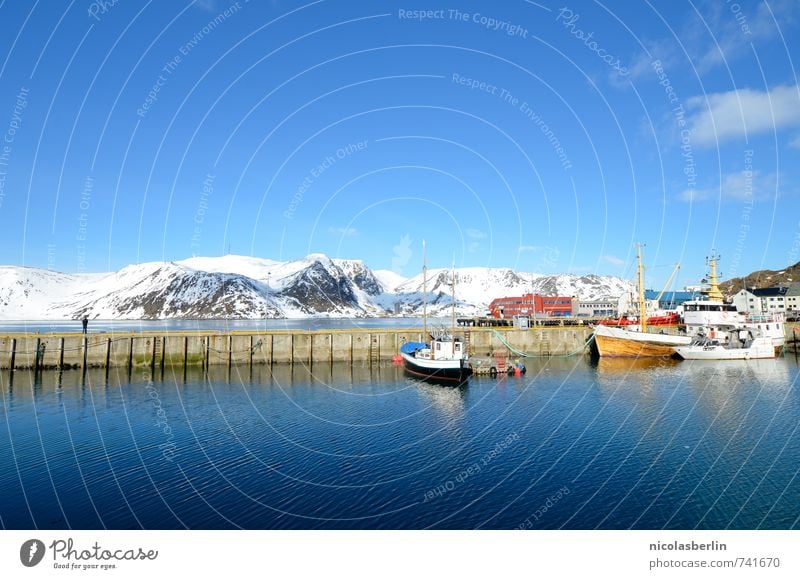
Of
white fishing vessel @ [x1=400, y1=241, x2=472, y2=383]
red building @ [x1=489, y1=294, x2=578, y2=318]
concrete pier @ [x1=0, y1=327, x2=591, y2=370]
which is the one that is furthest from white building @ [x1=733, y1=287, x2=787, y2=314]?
white fishing vessel @ [x1=400, y1=241, x2=472, y2=383]

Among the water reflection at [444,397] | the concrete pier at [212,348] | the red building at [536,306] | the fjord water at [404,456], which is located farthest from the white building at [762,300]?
the water reflection at [444,397]

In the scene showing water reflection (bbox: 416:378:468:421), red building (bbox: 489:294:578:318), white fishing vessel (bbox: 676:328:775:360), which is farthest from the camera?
red building (bbox: 489:294:578:318)

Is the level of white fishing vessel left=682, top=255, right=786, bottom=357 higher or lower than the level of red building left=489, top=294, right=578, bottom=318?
lower

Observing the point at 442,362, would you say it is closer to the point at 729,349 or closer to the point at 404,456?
the point at 404,456

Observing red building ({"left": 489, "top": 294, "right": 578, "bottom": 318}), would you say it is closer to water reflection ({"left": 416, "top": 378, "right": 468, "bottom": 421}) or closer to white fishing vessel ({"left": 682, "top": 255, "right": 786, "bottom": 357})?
white fishing vessel ({"left": 682, "top": 255, "right": 786, "bottom": 357})

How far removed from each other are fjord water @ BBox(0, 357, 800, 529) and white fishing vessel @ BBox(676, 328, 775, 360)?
19.8 metres

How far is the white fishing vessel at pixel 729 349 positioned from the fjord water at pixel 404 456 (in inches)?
779

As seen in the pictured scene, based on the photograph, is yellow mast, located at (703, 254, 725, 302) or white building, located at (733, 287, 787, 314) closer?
yellow mast, located at (703, 254, 725, 302)

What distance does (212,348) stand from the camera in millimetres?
70062

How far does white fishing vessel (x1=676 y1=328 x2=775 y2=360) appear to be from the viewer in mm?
72438

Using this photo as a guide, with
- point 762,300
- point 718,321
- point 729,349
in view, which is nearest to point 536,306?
point 762,300

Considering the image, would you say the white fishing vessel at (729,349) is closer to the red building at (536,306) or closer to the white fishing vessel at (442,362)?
the white fishing vessel at (442,362)

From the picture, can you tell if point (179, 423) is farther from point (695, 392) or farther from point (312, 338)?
point (695, 392)

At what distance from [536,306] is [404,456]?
14761cm
